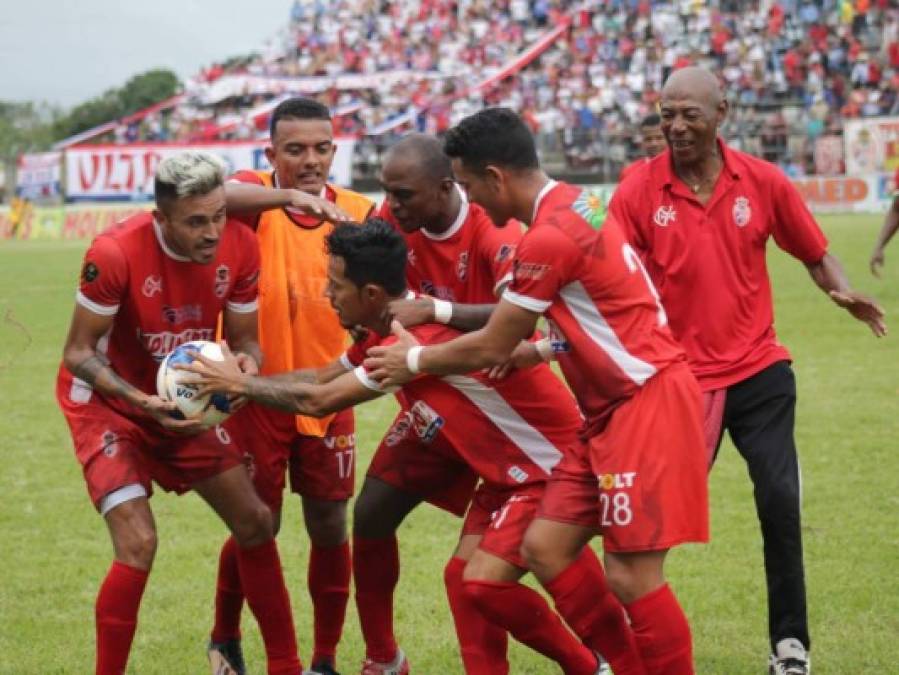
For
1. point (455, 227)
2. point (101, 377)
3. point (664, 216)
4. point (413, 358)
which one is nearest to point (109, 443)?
point (101, 377)

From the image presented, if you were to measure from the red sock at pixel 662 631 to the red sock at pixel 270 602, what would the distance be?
168cm

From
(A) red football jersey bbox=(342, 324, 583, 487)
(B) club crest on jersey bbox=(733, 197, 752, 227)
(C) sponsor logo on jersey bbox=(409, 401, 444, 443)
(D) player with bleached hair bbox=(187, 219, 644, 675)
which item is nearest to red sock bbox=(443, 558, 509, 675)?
(D) player with bleached hair bbox=(187, 219, 644, 675)

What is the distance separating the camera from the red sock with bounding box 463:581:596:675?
5172mm

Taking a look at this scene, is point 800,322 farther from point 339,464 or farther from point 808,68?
point 808,68

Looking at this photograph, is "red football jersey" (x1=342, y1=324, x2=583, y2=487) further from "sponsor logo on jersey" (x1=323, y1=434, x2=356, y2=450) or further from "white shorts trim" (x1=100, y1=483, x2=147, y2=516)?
"white shorts trim" (x1=100, y1=483, x2=147, y2=516)

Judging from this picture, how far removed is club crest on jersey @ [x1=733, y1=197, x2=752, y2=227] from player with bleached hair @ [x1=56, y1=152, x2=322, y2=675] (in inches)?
80.1

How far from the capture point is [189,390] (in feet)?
18.0

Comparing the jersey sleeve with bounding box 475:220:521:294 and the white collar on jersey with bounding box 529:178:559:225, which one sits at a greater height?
the white collar on jersey with bounding box 529:178:559:225

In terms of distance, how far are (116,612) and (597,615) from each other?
183cm

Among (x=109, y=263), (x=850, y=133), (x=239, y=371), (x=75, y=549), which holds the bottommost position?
(x=850, y=133)

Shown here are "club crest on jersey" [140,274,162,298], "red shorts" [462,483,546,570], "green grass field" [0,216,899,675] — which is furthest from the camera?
"green grass field" [0,216,899,675]

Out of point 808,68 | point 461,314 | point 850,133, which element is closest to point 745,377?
point 461,314

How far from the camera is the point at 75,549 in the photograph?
833 cm

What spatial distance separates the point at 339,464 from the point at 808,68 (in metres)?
36.4
